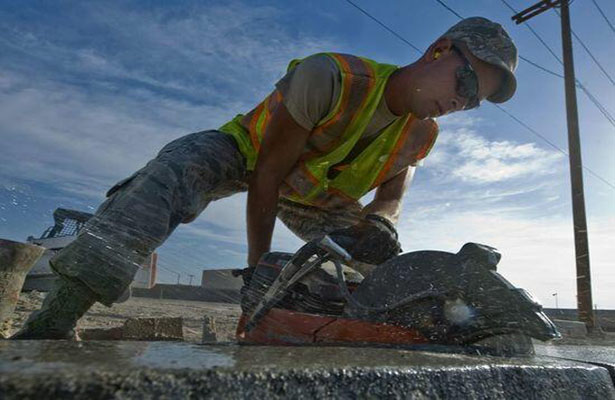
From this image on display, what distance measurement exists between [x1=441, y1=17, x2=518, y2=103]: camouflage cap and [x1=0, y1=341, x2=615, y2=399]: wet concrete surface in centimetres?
174

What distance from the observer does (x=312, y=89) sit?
233 cm

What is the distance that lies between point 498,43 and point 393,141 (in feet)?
2.54

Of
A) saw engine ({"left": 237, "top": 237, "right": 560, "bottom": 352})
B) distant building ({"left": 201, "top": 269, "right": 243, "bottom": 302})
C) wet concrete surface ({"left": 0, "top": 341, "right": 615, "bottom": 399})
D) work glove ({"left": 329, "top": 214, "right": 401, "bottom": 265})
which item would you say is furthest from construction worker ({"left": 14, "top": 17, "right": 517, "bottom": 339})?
distant building ({"left": 201, "top": 269, "right": 243, "bottom": 302})

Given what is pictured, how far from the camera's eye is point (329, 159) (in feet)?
8.85

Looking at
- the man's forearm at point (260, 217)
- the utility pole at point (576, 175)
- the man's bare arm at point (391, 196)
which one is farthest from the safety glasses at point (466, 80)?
the utility pole at point (576, 175)

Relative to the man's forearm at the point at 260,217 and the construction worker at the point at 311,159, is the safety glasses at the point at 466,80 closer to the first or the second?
the construction worker at the point at 311,159

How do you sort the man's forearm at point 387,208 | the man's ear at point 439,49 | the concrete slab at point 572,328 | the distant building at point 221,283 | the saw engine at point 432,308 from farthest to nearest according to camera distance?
the distant building at point 221,283, the concrete slab at point 572,328, the man's forearm at point 387,208, the man's ear at point 439,49, the saw engine at point 432,308

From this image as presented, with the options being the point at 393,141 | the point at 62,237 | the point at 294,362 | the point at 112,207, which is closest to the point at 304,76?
the point at 393,141

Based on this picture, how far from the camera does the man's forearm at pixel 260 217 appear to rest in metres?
2.51

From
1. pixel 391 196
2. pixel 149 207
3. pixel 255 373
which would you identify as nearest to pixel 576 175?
pixel 391 196

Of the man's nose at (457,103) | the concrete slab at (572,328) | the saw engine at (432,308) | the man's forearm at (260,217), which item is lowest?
the saw engine at (432,308)

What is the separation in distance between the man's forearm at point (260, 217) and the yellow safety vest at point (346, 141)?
264 mm

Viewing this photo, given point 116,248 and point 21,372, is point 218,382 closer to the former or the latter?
point 21,372

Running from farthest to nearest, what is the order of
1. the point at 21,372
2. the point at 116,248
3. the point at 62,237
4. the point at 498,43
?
the point at 62,237 → the point at 498,43 → the point at 116,248 → the point at 21,372
